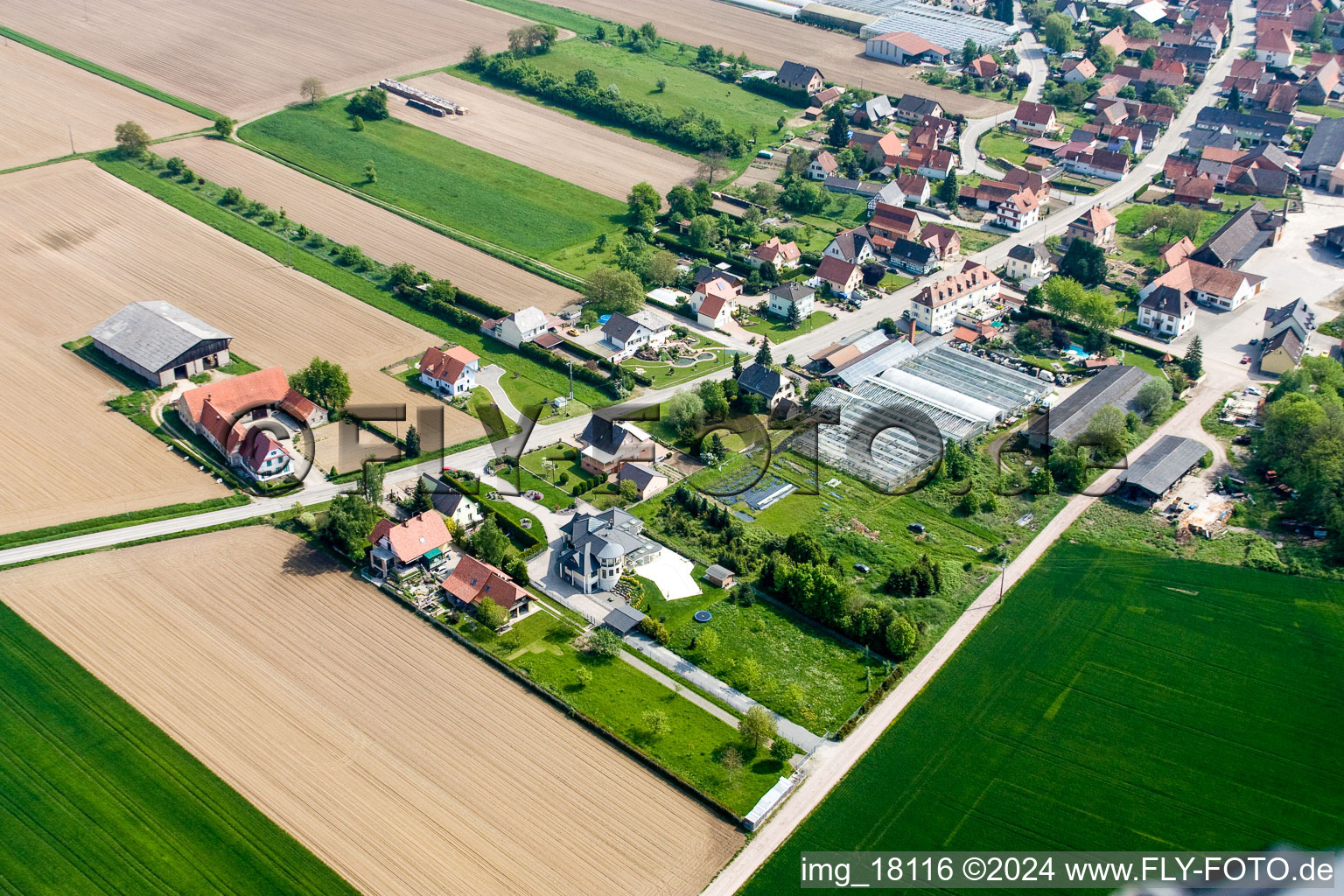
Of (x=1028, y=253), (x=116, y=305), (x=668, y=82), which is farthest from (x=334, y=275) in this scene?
(x=668, y=82)

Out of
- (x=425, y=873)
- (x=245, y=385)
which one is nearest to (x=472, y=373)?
(x=245, y=385)

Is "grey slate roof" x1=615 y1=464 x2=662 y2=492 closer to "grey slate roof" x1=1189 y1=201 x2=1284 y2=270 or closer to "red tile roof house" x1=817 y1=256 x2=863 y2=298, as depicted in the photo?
"red tile roof house" x1=817 y1=256 x2=863 y2=298

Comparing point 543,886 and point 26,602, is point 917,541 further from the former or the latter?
point 26,602

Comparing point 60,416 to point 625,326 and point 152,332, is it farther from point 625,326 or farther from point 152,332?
point 625,326

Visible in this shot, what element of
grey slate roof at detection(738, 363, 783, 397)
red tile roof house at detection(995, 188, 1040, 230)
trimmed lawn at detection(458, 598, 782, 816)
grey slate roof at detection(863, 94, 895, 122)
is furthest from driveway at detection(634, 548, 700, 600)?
grey slate roof at detection(863, 94, 895, 122)

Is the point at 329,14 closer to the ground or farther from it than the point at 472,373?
farther from it

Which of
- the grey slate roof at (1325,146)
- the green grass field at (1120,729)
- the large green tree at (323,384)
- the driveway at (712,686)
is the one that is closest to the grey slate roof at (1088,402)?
the green grass field at (1120,729)
